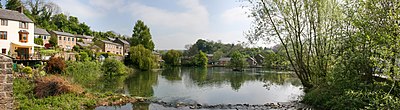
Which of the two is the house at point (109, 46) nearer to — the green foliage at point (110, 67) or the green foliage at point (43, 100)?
the green foliage at point (110, 67)

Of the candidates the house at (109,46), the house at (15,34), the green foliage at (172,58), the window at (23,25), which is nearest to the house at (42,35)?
the window at (23,25)

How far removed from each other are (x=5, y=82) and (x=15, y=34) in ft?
89.0

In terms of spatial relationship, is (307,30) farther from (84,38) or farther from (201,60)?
(201,60)

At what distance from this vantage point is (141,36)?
58219 millimetres

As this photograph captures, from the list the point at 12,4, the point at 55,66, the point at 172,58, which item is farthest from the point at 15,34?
the point at 172,58

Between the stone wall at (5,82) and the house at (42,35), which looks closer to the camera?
→ the stone wall at (5,82)

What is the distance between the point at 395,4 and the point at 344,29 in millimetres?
6951

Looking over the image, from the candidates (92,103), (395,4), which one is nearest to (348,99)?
(395,4)

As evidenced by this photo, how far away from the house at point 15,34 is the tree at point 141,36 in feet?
93.1

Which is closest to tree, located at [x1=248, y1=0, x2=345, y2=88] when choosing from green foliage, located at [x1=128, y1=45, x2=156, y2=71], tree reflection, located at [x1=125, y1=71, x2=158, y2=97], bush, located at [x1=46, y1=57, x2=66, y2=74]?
tree reflection, located at [x1=125, y1=71, x2=158, y2=97]

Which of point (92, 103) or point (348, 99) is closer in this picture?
point (348, 99)

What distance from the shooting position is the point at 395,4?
7.28 metres

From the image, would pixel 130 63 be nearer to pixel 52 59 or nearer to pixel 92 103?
pixel 52 59

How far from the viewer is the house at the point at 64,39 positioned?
43925 mm
